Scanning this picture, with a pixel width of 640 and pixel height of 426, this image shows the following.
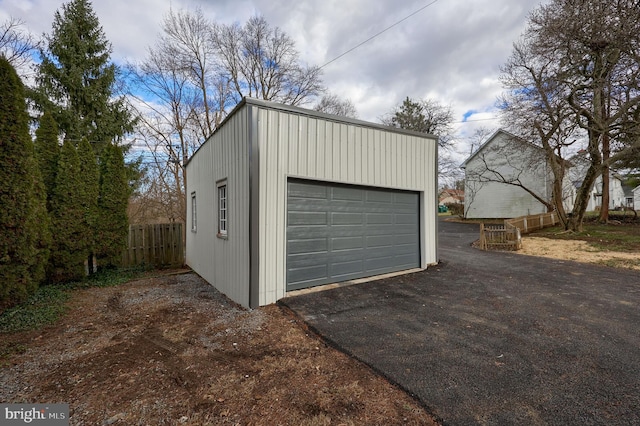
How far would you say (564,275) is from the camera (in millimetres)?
6074

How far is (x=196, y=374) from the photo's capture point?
101 inches

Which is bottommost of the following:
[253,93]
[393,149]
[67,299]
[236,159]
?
[67,299]

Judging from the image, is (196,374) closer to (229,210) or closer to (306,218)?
(306,218)

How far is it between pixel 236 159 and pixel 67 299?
4162 mm

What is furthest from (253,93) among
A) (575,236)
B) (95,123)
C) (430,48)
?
(575,236)

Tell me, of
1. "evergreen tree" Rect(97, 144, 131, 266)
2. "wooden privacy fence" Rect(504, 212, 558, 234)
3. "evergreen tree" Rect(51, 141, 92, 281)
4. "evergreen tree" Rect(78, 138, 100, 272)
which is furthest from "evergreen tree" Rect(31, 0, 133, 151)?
"wooden privacy fence" Rect(504, 212, 558, 234)

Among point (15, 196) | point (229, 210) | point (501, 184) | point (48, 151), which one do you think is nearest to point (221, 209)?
point (229, 210)

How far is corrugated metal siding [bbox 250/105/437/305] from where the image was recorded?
14.8 ft

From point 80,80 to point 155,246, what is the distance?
8.28 metres

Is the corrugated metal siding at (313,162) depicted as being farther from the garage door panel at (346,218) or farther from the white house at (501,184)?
the white house at (501,184)

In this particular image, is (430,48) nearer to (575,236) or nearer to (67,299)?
(575,236)

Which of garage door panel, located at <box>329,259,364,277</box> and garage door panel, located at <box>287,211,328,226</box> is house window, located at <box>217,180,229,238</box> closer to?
garage door panel, located at <box>287,211,328,226</box>

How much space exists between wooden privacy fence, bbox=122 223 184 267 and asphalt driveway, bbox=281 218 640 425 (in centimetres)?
604

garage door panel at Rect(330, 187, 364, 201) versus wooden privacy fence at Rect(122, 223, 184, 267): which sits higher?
garage door panel at Rect(330, 187, 364, 201)
